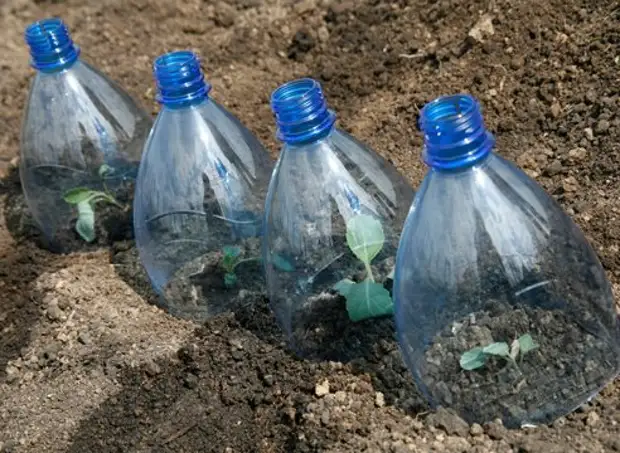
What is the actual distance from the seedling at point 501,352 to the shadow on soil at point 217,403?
0.18 metres

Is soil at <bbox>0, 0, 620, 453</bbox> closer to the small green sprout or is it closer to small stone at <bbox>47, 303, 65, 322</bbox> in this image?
small stone at <bbox>47, 303, 65, 322</bbox>

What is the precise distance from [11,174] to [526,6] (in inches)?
81.3

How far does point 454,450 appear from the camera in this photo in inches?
80.7

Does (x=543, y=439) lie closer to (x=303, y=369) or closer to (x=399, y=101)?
(x=303, y=369)

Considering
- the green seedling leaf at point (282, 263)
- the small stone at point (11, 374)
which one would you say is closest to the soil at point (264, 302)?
the small stone at point (11, 374)

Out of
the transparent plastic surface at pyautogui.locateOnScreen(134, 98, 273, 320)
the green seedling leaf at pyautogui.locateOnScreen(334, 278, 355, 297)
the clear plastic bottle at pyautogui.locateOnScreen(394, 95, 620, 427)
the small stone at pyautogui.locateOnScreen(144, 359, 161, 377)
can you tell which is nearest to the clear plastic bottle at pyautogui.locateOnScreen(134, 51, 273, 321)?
the transparent plastic surface at pyautogui.locateOnScreen(134, 98, 273, 320)

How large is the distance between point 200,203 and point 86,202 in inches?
25.3

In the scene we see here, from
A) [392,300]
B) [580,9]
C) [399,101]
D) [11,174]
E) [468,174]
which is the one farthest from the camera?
[11,174]

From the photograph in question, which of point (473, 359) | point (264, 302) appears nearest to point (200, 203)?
point (264, 302)

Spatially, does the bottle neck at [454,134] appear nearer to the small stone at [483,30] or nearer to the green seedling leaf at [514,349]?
the green seedling leaf at [514,349]

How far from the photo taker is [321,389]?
234cm

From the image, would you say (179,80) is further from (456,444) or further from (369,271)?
(456,444)

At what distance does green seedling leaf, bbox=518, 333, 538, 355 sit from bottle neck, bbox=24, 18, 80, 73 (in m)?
1.79

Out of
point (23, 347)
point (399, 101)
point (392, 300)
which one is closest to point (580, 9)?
point (399, 101)
